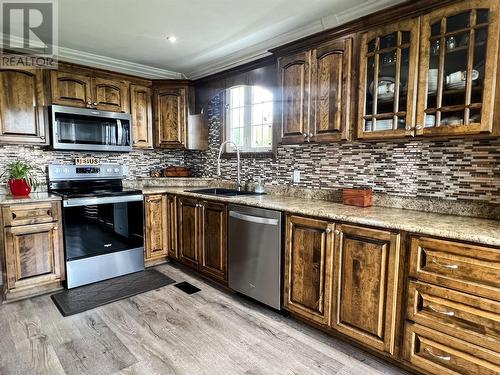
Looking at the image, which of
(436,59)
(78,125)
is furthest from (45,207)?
(436,59)

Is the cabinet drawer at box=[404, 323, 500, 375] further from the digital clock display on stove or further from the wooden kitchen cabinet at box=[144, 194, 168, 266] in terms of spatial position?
the digital clock display on stove

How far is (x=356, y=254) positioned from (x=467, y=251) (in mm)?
590

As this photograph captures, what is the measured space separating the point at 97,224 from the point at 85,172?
82 cm

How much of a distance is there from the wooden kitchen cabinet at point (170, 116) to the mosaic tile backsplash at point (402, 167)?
1368mm

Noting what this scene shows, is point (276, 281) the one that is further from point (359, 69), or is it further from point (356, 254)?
point (359, 69)

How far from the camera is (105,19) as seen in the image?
2.62m

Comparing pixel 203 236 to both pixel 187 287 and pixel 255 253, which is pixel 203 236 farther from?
pixel 255 253

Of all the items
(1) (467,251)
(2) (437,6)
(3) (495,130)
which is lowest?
(1) (467,251)

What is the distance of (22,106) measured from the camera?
9.59 feet

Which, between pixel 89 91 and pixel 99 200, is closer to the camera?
pixel 99 200

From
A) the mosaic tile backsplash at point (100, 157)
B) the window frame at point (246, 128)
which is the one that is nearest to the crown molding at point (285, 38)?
the window frame at point (246, 128)

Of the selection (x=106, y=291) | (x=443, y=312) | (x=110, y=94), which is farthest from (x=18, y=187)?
(x=443, y=312)

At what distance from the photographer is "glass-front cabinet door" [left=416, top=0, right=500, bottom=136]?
1.59 m

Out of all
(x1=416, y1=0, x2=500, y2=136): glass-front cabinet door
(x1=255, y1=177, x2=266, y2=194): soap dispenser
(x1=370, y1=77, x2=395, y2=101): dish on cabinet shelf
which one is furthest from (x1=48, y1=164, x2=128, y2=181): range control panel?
(x1=416, y1=0, x2=500, y2=136): glass-front cabinet door
